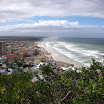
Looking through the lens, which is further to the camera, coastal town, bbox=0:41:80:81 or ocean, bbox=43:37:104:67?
ocean, bbox=43:37:104:67

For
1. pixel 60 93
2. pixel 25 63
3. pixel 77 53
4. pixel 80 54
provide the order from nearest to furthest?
pixel 60 93 → pixel 25 63 → pixel 80 54 → pixel 77 53

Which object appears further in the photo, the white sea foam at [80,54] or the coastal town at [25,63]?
the white sea foam at [80,54]

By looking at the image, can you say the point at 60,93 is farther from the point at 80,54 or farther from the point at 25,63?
the point at 80,54

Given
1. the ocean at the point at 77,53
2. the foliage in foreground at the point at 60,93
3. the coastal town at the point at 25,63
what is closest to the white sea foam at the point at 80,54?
the ocean at the point at 77,53

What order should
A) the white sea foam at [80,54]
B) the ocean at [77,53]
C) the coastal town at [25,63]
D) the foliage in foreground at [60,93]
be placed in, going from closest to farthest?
the foliage in foreground at [60,93] → the coastal town at [25,63] → the ocean at [77,53] → the white sea foam at [80,54]

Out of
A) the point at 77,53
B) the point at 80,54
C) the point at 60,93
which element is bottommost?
the point at 80,54

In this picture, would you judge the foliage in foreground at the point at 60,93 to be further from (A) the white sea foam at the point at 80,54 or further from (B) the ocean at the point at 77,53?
(A) the white sea foam at the point at 80,54

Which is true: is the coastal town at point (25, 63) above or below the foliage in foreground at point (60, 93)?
below

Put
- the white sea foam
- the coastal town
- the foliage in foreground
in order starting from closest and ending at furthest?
the foliage in foreground, the coastal town, the white sea foam

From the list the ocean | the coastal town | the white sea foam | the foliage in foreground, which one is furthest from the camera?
the white sea foam

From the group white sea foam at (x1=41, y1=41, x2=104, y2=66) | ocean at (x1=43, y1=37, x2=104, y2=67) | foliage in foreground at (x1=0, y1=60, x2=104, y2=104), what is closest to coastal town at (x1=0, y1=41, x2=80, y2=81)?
foliage in foreground at (x1=0, y1=60, x2=104, y2=104)

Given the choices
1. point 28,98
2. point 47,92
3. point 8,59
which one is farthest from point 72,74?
point 8,59

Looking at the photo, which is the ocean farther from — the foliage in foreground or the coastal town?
the foliage in foreground

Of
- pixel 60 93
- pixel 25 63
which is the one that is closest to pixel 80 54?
pixel 25 63
